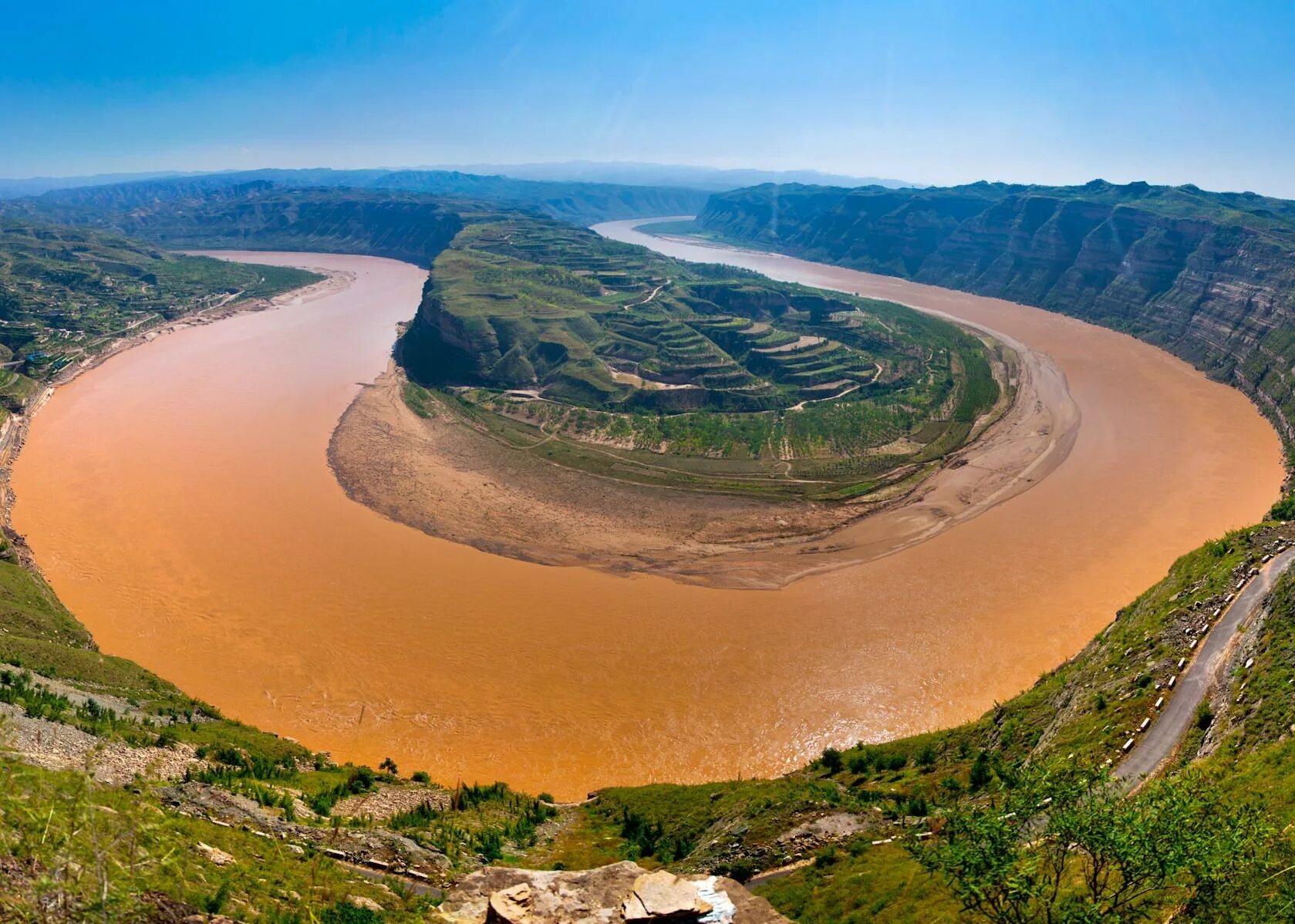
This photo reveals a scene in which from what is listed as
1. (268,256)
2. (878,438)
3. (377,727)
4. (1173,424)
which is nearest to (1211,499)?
(1173,424)

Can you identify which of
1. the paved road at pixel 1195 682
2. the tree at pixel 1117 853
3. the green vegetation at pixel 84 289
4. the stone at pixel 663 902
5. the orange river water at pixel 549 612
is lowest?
the orange river water at pixel 549 612

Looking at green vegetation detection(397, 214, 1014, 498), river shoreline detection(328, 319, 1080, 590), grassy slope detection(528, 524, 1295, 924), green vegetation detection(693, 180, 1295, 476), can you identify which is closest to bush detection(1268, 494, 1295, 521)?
green vegetation detection(693, 180, 1295, 476)

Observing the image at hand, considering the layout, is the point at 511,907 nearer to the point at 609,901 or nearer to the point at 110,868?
the point at 609,901

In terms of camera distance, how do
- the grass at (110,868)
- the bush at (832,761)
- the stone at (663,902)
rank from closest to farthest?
the grass at (110,868)
the stone at (663,902)
the bush at (832,761)

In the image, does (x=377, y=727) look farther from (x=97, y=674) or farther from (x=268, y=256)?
(x=268, y=256)

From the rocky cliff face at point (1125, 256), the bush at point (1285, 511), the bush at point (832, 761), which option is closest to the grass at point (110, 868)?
the bush at point (832, 761)

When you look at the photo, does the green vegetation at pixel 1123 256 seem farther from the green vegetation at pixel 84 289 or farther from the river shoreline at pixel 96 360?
the green vegetation at pixel 84 289
